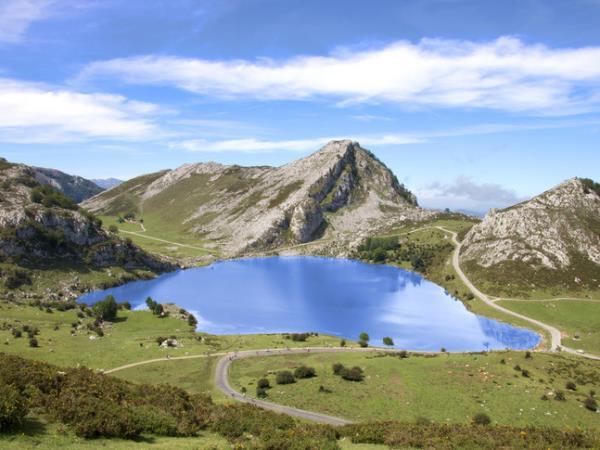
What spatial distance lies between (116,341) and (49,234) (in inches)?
3774

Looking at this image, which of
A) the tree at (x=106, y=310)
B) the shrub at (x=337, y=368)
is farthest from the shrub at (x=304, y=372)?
the tree at (x=106, y=310)

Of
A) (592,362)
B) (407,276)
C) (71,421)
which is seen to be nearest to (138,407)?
(71,421)

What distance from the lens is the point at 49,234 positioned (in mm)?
158000

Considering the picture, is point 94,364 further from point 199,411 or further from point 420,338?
point 420,338

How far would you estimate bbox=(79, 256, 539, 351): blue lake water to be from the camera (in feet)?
341

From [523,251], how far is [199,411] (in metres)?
144

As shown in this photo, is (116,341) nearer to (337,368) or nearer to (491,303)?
(337,368)

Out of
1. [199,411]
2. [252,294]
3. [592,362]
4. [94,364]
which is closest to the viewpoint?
[199,411]

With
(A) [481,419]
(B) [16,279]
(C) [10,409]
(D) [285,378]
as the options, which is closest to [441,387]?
(A) [481,419]

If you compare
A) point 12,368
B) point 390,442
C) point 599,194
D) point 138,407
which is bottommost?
point 390,442

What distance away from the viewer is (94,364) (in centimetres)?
6750

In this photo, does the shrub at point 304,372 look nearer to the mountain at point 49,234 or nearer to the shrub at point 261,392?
the shrub at point 261,392

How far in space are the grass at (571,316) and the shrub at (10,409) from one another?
10093 cm

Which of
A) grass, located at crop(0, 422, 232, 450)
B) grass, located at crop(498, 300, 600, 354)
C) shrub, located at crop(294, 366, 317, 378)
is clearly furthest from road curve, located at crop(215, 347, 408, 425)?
grass, located at crop(498, 300, 600, 354)
